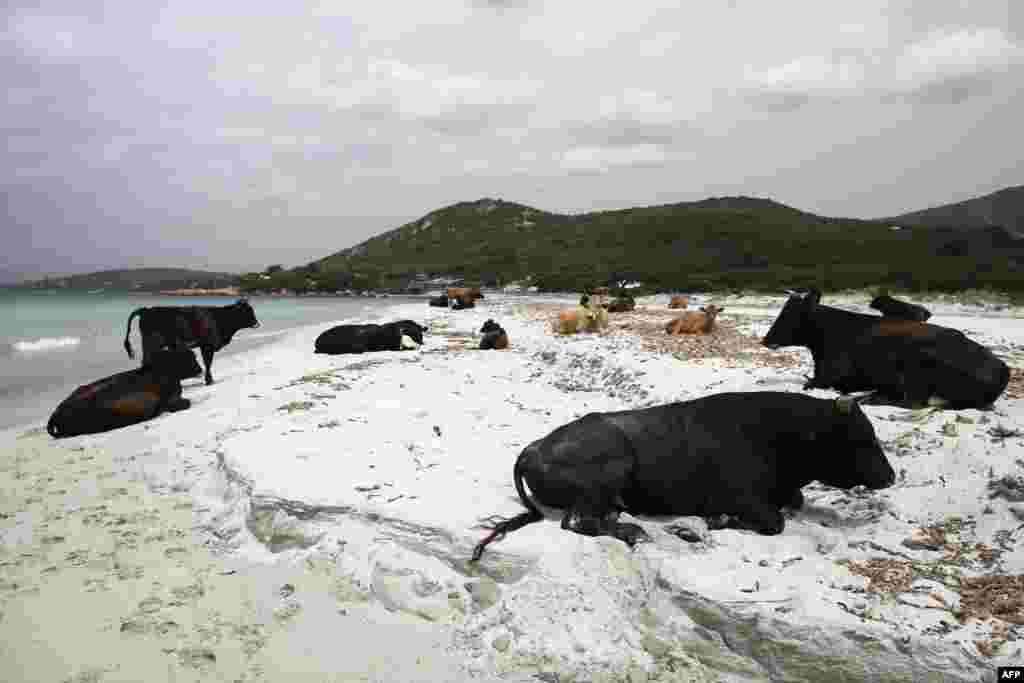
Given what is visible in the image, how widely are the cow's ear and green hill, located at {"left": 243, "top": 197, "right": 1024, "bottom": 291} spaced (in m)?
33.2

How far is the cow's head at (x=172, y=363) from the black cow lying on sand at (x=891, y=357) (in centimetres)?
1062

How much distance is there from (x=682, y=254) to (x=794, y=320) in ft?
298

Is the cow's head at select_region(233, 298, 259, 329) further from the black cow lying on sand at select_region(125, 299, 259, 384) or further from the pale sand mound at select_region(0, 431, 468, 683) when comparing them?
the pale sand mound at select_region(0, 431, 468, 683)

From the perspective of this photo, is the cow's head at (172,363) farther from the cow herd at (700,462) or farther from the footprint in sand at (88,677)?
the cow herd at (700,462)

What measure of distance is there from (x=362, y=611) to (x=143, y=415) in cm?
785

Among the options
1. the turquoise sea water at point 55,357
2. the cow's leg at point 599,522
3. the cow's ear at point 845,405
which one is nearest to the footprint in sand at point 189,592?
the cow's leg at point 599,522

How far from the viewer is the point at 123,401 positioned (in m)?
10.1

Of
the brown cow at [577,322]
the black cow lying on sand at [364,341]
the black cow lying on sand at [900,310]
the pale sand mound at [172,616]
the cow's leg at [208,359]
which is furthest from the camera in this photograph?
the brown cow at [577,322]

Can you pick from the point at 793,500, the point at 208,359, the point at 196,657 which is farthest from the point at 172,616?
the point at 208,359

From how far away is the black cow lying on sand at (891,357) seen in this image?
7348mm

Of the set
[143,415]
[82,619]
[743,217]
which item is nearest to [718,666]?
[82,619]

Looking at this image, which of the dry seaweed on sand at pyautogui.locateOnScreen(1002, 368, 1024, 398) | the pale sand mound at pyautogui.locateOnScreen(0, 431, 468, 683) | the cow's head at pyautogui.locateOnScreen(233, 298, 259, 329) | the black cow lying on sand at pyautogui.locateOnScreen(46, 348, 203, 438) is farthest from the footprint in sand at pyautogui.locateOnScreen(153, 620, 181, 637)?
the cow's head at pyautogui.locateOnScreen(233, 298, 259, 329)

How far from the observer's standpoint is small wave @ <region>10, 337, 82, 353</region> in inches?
944

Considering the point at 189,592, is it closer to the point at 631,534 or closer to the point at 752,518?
the point at 631,534
